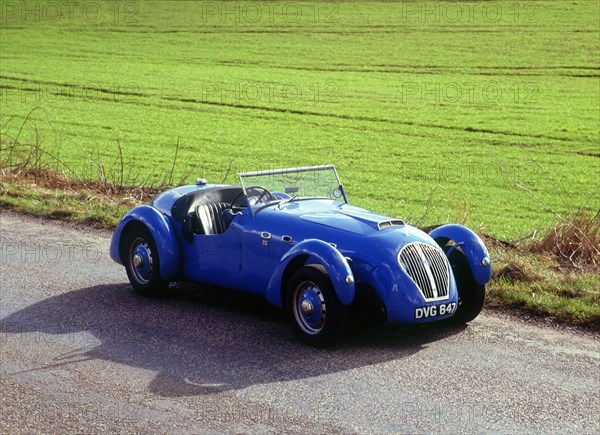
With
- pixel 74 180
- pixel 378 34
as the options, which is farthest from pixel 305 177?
pixel 378 34

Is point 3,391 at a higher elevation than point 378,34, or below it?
below

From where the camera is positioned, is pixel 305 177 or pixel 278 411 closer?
pixel 278 411

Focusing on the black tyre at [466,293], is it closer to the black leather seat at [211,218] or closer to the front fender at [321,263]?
the front fender at [321,263]

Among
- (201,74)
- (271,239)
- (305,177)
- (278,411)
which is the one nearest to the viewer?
(278,411)

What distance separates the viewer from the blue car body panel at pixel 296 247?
885 cm

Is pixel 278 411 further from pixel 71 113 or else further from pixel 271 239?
pixel 71 113

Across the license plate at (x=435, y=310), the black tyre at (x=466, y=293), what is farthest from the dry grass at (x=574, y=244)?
the license plate at (x=435, y=310)

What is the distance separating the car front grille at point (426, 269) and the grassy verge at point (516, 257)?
1487 millimetres

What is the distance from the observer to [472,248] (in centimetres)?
976

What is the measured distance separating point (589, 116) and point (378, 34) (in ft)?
70.8

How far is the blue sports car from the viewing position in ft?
29.1

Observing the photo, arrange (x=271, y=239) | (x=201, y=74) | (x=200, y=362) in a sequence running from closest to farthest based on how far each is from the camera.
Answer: (x=200, y=362) < (x=271, y=239) < (x=201, y=74)

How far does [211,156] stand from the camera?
954 inches

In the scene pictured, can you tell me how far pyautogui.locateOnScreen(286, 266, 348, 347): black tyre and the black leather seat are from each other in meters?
1.58
